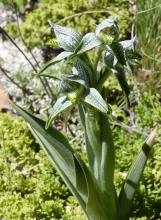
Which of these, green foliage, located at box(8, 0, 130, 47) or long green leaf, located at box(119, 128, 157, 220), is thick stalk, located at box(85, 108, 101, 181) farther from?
green foliage, located at box(8, 0, 130, 47)

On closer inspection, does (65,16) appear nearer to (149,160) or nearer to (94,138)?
(149,160)

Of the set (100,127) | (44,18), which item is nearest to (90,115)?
(100,127)

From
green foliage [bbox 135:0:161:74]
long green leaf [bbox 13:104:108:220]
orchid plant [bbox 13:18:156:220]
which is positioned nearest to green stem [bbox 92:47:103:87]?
orchid plant [bbox 13:18:156:220]

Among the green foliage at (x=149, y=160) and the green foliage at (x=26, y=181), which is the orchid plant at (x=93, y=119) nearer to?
the green foliage at (x=149, y=160)

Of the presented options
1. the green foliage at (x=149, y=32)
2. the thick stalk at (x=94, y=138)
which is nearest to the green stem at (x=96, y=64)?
the thick stalk at (x=94, y=138)

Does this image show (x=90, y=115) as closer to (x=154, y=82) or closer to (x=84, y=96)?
(x=84, y=96)

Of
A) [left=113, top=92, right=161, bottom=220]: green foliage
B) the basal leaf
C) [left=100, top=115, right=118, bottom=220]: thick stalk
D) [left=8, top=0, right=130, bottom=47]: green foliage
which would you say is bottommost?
[left=113, top=92, right=161, bottom=220]: green foliage
